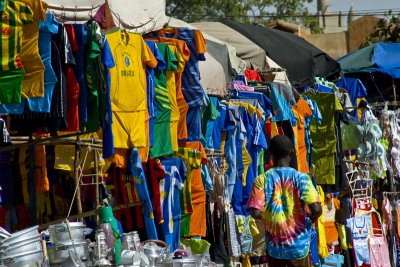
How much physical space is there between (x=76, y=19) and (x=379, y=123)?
9.16 meters

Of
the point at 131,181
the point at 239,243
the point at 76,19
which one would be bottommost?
the point at 239,243

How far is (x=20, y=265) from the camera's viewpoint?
792 centimetres

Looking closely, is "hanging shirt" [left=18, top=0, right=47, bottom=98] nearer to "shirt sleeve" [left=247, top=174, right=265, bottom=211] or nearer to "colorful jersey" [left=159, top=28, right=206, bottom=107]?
"shirt sleeve" [left=247, top=174, right=265, bottom=211]

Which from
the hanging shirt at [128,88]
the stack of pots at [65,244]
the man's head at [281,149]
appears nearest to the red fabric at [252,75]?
the hanging shirt at [128,88]

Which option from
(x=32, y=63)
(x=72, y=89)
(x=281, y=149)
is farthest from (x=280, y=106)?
(x=32, y=63)

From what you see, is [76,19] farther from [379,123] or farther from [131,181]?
[379,123]

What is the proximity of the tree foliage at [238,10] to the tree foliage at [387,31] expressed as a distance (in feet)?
44.1

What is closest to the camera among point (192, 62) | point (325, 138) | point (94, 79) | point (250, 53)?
point (94, 79)

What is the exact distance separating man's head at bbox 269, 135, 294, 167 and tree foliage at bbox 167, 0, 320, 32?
28.1 m

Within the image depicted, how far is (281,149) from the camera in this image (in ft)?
30.4

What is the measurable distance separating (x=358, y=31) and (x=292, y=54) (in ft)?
43.4

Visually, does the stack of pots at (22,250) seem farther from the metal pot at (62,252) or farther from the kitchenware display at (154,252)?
the kitchenware display at (154,252)

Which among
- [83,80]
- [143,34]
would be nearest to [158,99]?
[143,34]

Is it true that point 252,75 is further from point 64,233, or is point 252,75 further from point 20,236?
point 20,236
